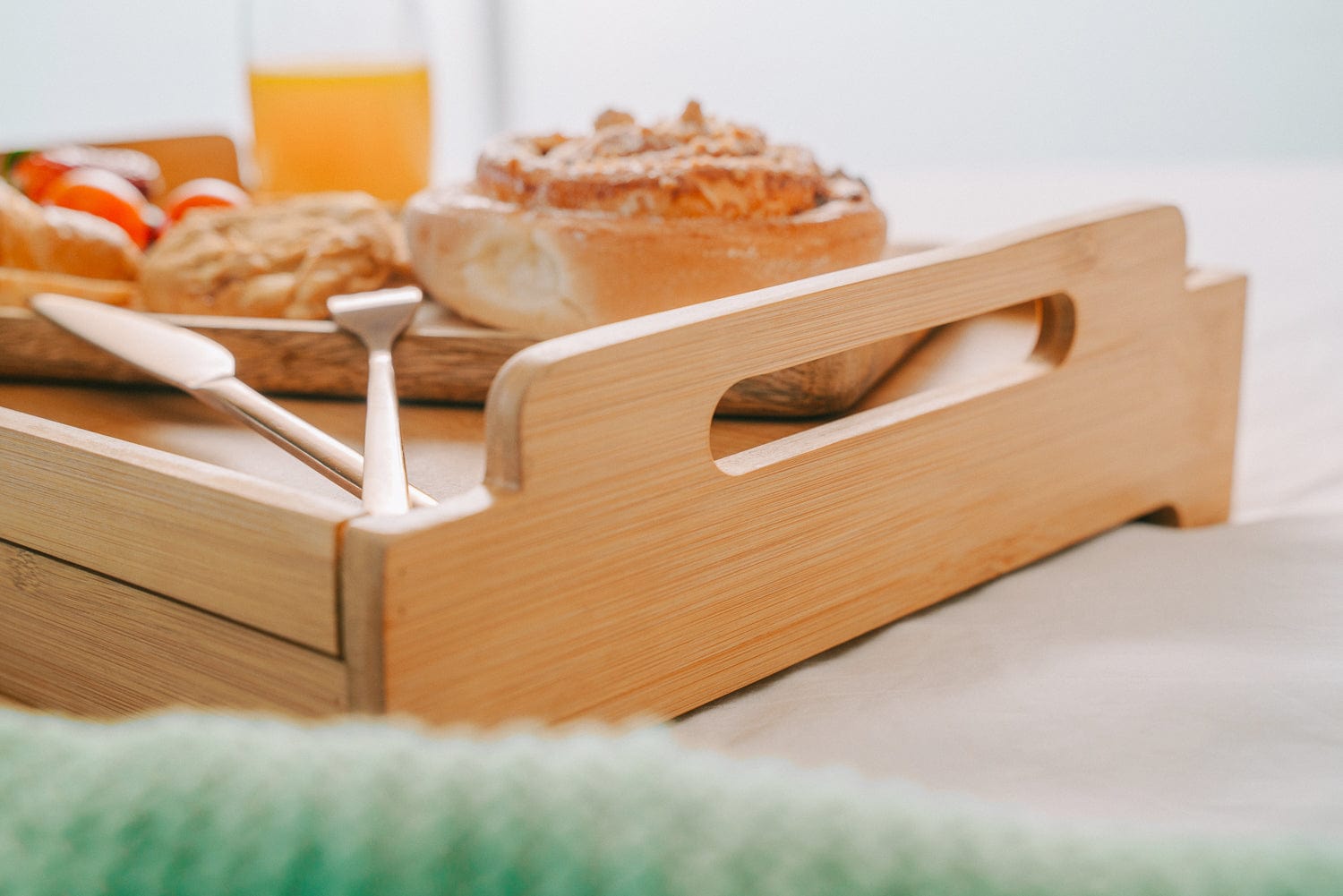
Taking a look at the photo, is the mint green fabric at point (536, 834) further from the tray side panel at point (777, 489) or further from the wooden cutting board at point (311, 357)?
the wooden cutting board at point (311, 357)

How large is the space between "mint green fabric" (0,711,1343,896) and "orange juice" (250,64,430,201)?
46.2 inches

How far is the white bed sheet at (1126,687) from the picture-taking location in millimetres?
474

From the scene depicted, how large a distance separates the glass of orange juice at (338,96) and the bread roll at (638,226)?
0.65 m

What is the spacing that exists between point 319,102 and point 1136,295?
0.99m

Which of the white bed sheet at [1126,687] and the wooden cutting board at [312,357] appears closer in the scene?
the white bed sheet at [1126,687]

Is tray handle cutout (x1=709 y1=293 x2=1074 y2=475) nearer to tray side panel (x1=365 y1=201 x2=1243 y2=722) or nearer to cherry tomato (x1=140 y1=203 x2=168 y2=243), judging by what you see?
tray side panel (x1=365 y1=201 x2=1243 y2=722)

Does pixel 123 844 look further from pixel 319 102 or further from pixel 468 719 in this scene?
pixel 319 102

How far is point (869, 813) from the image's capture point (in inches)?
11.4

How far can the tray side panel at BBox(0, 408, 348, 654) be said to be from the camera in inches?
16.6

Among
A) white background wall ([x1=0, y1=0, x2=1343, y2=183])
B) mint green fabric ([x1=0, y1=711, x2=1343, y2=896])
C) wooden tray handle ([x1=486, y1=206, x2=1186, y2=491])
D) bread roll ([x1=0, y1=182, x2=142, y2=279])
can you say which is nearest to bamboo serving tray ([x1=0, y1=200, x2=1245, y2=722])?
wooden tray handle ([x1=486, y1=206, x2=1186, y2=491])

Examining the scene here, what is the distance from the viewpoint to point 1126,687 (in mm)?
554

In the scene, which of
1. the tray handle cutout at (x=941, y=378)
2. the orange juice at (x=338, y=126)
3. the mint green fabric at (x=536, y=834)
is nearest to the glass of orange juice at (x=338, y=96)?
the orange juice at (x=338, y=126)

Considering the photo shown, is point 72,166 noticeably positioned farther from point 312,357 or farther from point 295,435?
point 295,435

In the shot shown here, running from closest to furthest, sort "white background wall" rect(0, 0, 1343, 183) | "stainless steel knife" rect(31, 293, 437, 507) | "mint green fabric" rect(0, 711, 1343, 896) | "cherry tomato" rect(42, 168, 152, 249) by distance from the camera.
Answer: "mint green fabric" rect(0, 711, 1343, 896), "stainless steel knife" rect(31, 293, 437, 507), "cherry tomato" rect(42, 168, 152, 249), "white background wall" rect(0, 0, 1343, 183)
